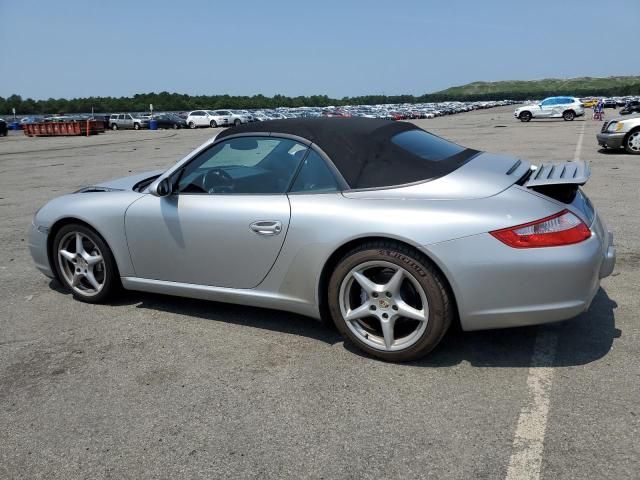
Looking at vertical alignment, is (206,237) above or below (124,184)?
below

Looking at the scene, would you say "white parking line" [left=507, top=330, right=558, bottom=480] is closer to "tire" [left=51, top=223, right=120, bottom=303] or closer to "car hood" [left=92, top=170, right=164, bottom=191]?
"tire" [left=51, top=223, right=120, bottom=303]

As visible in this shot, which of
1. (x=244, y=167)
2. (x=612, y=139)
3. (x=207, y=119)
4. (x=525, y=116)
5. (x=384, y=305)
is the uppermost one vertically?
→ (x=207, y=119)

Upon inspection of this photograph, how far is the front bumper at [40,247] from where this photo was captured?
443 centimetres

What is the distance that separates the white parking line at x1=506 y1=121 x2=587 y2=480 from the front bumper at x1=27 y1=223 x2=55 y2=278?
374 cm

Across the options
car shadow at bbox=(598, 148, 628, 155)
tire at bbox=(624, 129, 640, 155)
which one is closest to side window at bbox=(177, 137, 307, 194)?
tire at bbox=(624, 129, 640, 155)

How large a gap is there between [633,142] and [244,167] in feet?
41.9

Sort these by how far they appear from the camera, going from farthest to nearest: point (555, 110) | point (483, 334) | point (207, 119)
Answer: point (207, 119) → point (555, 110) → point (483, 334)

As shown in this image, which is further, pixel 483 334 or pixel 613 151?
pixel 613 151

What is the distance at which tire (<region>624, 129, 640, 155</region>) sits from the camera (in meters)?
13.4

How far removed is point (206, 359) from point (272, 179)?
1.23 meters

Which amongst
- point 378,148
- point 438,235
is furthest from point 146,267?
point 438,235

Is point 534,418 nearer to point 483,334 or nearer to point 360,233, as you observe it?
point 483,334

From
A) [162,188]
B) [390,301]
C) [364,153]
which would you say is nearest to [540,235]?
[390,301]

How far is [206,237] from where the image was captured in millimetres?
3643
